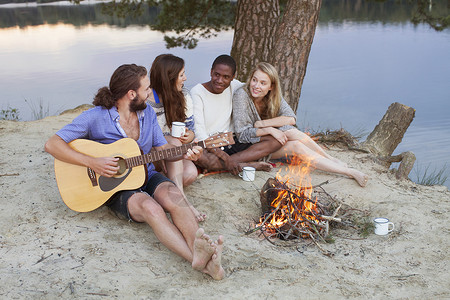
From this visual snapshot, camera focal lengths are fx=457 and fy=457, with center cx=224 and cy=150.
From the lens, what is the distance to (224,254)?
3631 mm

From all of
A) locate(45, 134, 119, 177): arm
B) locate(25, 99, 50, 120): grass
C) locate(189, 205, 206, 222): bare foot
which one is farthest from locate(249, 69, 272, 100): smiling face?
locate(25, 99, 50, 120): grass

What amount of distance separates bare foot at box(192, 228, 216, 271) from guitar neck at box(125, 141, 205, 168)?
3.35 feet

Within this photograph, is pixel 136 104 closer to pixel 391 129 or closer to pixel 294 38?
pixel 294 38

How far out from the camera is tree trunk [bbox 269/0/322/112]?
21.4ft

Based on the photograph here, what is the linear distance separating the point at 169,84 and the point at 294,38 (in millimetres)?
2632

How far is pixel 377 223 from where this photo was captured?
4.14 metres

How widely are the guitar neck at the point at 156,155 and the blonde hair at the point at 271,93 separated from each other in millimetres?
1570

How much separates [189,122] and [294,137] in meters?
1.34

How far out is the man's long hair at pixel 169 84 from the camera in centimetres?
457

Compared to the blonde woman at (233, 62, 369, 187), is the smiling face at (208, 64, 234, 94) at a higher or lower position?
higher

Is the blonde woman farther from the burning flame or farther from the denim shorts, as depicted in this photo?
the denim shorts

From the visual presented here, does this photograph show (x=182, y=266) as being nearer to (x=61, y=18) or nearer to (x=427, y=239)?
(x=427, y=239)

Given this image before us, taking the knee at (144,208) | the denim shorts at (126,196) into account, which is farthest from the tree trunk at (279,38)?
the knee at (144,208)

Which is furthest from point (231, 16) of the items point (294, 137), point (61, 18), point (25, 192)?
point (61, 18)
